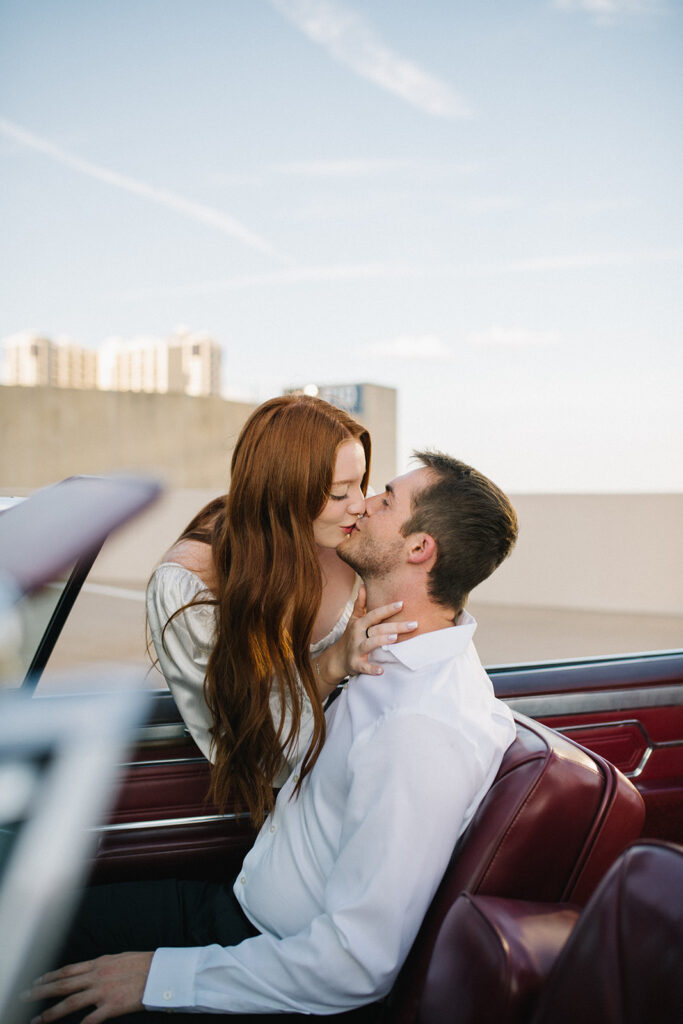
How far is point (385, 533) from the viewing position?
188 cm

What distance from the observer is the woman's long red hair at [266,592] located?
2.00 m

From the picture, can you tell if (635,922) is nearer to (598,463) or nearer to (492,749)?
(492,749)

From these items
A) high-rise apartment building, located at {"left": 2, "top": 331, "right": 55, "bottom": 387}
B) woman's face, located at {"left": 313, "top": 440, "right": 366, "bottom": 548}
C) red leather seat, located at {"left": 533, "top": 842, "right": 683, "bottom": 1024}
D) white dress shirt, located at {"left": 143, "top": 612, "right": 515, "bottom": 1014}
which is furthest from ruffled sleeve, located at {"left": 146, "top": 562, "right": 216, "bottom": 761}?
high-rise apartment building, located at {"left": 2, "top": 331, "right": 55, "bottom": 387}

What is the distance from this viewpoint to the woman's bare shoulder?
7.01 ft

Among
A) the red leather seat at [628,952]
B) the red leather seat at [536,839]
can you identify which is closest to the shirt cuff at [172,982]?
the red leather seat at [536,839]

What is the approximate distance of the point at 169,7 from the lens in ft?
56.9

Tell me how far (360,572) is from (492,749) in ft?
1.70

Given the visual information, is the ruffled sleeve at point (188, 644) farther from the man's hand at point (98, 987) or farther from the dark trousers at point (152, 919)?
the man's hand at point (98, 987)

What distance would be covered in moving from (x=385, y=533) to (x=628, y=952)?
106cm

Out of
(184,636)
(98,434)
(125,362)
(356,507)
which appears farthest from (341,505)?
(125,362)

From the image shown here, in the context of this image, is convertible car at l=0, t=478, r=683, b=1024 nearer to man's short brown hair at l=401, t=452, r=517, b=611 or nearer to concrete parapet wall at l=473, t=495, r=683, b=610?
man's short brown hair at l=401, t=452, r=517, b=611

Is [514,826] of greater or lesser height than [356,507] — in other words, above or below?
below

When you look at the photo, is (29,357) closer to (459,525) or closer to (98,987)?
(459,525)

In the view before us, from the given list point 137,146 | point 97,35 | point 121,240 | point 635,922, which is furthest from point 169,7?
point 635,922
